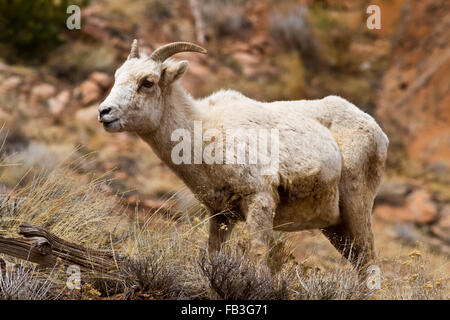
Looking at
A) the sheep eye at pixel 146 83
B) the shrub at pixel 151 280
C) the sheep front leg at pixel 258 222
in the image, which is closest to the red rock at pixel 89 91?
the sheep eye at pixel 146 83

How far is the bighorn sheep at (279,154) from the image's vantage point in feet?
17.6

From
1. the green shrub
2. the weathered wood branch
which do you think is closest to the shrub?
the weathered wood branch

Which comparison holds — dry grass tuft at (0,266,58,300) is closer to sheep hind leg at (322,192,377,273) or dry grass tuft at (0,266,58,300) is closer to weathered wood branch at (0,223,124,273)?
weathered wood branch at (0,223,124,273)

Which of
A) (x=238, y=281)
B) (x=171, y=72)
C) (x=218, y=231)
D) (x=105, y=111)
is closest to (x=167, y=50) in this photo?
(x=171, y=72)

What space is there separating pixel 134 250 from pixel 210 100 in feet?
5.56

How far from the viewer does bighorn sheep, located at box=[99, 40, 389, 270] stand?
17.6ft

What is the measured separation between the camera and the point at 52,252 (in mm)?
4863

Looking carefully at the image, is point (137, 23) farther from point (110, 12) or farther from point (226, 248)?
point (226, 248)

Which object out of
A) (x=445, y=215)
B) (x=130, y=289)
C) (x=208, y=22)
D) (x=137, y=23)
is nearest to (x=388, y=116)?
(x=445, y=215)

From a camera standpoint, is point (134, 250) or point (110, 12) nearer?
point (134, 250)

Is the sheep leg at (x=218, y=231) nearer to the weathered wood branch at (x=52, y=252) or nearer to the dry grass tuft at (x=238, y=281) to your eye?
the dry grass tuft at (x=238, y=281)

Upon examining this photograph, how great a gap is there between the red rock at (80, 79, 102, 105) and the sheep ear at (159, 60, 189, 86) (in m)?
11.6

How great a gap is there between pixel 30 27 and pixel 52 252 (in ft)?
43.8

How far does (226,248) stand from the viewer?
18.1 ft
